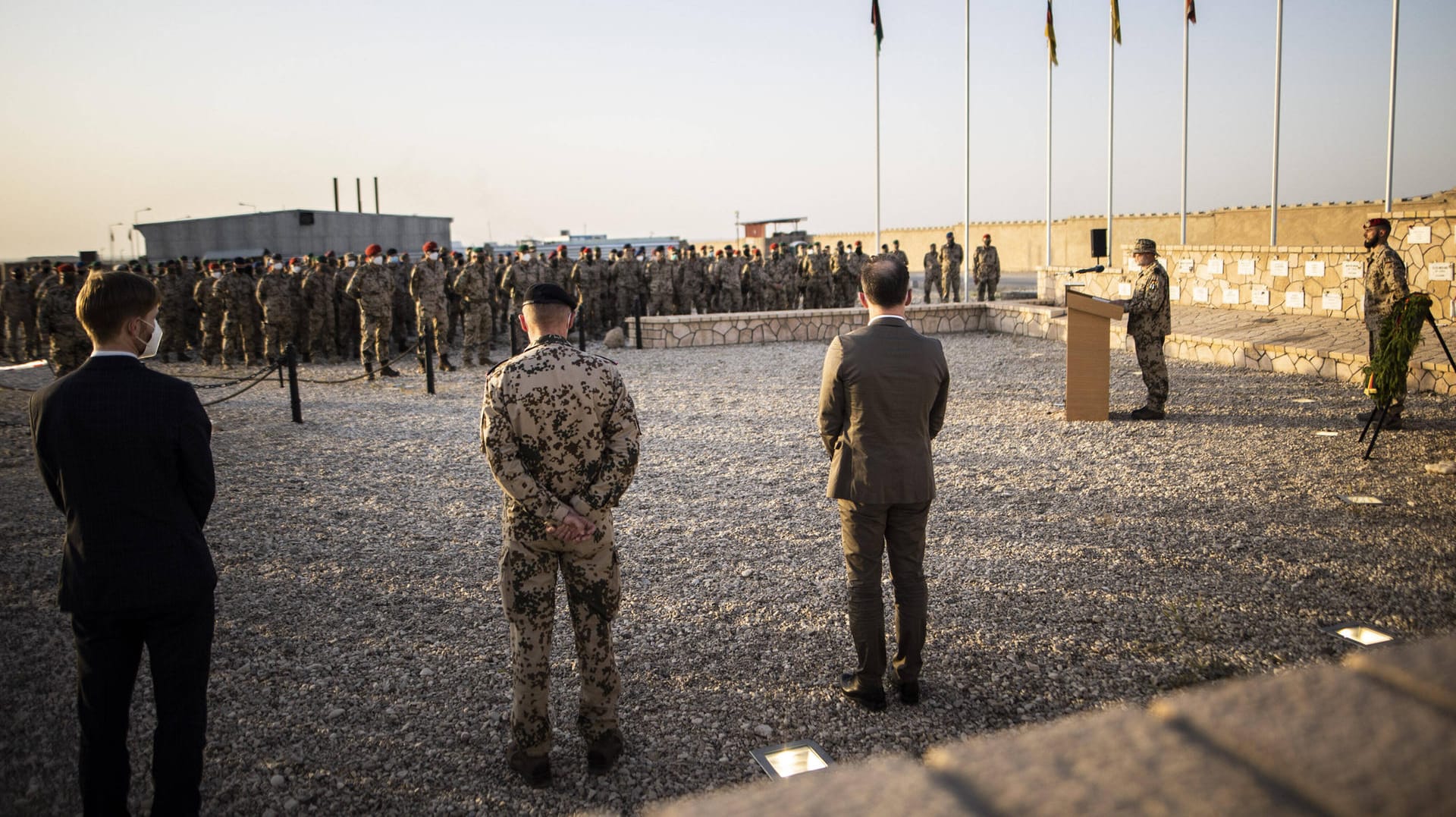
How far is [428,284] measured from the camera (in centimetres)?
1404

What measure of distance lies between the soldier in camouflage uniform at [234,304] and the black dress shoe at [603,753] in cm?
1585

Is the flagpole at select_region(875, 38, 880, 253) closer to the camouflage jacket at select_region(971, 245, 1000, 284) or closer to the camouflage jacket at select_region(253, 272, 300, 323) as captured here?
the camouflage jacket at select_region(971, 245, 1000, 284)

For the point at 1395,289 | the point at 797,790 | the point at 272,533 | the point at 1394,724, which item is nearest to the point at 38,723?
the point at 272,533

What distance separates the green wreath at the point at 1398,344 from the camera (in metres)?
7.27

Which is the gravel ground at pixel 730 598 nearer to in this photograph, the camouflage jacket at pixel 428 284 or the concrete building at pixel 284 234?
the camouflage jacket at pixel 428 284

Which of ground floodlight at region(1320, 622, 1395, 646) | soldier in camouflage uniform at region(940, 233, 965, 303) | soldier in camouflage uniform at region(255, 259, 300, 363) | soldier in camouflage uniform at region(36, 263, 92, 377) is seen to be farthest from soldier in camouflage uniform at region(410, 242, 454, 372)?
soldier in camouflage uniform at region(940, 233, 965, 303)

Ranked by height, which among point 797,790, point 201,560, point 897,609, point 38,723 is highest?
point 797,790

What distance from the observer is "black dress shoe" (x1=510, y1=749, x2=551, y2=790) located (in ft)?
10.7

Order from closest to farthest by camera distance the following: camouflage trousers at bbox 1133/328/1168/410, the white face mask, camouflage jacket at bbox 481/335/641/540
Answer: the white face mask → camouflage jacket at bbox 481/335/641/540 → camouflage trousers at bbox 1133/328/1168/410

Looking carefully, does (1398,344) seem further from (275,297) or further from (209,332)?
(209,332)

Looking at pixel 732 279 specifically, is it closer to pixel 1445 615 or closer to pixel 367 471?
pixel 367 471

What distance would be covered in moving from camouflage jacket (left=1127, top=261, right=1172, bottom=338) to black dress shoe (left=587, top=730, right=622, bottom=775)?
755 cm

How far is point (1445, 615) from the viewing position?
14.1ft

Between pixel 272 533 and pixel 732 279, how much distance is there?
17.0 meters
